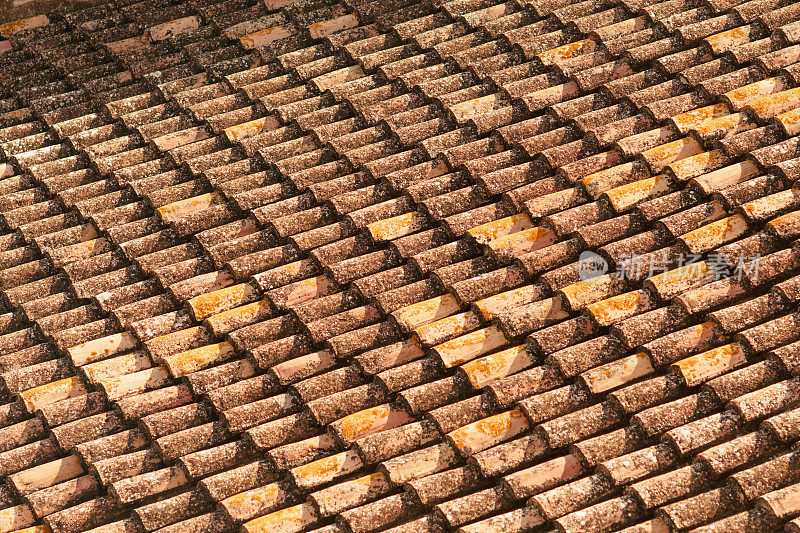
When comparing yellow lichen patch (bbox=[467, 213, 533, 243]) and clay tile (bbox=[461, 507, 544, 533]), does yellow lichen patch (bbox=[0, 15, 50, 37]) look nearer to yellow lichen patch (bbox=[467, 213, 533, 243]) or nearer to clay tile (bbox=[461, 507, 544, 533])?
yellow lichen patch (bbox=[467, 213, 533, 243])

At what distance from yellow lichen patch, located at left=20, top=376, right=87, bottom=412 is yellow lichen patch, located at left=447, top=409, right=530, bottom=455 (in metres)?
2.16

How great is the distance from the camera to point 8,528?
5.61 meters

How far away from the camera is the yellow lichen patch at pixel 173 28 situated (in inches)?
326

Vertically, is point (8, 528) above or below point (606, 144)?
below

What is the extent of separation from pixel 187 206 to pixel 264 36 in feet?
6.09

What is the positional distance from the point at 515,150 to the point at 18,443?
3.36 metres

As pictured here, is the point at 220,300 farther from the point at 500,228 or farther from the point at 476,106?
the point at 476,106

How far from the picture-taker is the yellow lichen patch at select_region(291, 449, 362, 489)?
5.44 metres

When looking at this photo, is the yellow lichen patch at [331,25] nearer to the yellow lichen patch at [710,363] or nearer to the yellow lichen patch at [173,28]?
the yellow lichen patch at [173,28]

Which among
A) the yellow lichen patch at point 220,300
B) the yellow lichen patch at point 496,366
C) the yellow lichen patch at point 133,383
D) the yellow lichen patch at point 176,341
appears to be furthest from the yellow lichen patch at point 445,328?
the yellow lichen patch at point 133,383

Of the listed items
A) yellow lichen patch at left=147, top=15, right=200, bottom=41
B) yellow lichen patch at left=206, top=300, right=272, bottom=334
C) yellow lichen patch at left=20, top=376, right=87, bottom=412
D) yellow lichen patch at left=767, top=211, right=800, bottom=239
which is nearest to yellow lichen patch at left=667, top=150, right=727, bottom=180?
yellow lichen patch at left=767, top=211, right=800, bottom=239

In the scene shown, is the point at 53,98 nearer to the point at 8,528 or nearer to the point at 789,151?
the point at 8,528

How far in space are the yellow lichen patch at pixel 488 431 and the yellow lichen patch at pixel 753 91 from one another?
2559 mm

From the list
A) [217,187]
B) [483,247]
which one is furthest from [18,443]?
[483,247]
